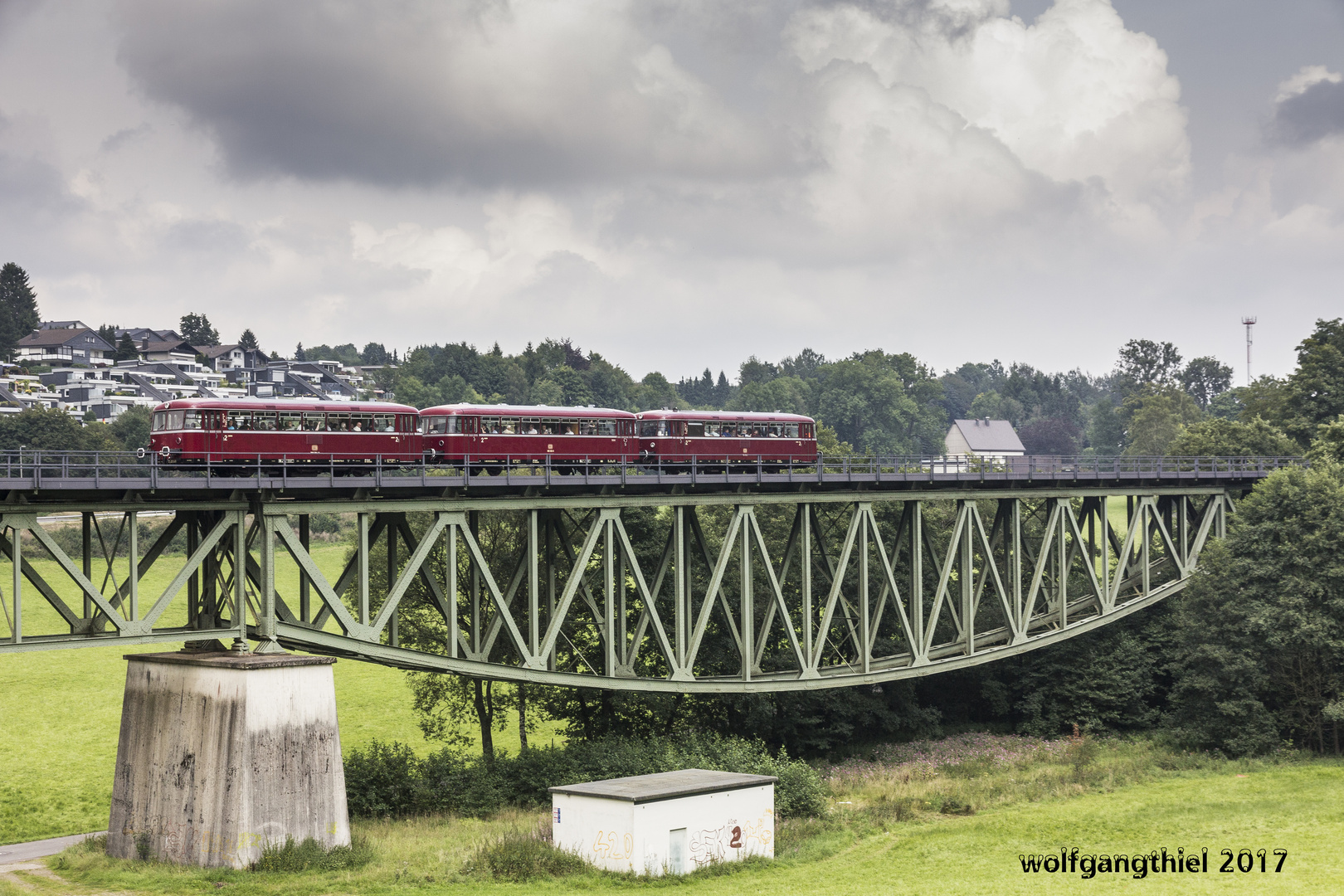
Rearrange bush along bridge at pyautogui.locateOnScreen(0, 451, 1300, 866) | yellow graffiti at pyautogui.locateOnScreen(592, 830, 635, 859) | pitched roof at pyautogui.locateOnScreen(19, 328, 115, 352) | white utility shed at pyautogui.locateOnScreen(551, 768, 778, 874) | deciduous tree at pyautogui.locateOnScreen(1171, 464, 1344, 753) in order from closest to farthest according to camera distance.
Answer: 1. bush along bridge at pyautogui.locateOnScreen(0, 451, 1300, 866)
2. yellow graffiti at pyautogui.locateOnScreen(592, 830, 635, 859)
3. white utility shed at pyautogui.locateOnScreen(551, 768, 778, 874)
4. deciduous tree at pyautogui.locateOnScreen(1171, 464, 1344, 753)
5. pitched roof at pyautogui.locateOnScreen(19, 328, 115, 352)

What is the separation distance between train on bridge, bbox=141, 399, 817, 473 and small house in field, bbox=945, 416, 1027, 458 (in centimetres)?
11743

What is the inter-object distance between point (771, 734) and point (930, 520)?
702 inches

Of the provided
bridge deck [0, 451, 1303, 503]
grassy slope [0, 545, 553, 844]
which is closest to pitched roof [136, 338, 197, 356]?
grassy slope [0, 545, 553, 844]

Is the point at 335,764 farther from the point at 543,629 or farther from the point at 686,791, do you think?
the point at 543,629

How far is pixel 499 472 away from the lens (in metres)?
51.1

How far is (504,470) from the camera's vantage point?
49.6 meters

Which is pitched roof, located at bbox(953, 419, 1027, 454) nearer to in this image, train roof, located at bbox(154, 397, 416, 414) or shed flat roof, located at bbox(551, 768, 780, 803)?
train roof, located at bbox(154, 397, 416, 414)

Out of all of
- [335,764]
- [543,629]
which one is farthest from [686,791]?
[543,629]

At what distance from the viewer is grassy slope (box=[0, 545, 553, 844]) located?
46.3m

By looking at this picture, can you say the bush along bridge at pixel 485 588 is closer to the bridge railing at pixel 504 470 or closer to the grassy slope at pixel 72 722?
the bridge railing at pixel 504 470

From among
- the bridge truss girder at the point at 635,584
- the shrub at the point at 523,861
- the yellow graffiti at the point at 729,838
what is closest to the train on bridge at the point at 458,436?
the bridge truss girder at the point at 635,584

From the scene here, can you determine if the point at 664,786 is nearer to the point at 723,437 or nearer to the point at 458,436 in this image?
the point at 458,436

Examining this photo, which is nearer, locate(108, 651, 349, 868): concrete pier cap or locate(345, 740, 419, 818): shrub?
locate(108, 651, 349, 868): concrete pier cap

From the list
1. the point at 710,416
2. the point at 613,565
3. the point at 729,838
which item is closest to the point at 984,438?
the point at 710,416
